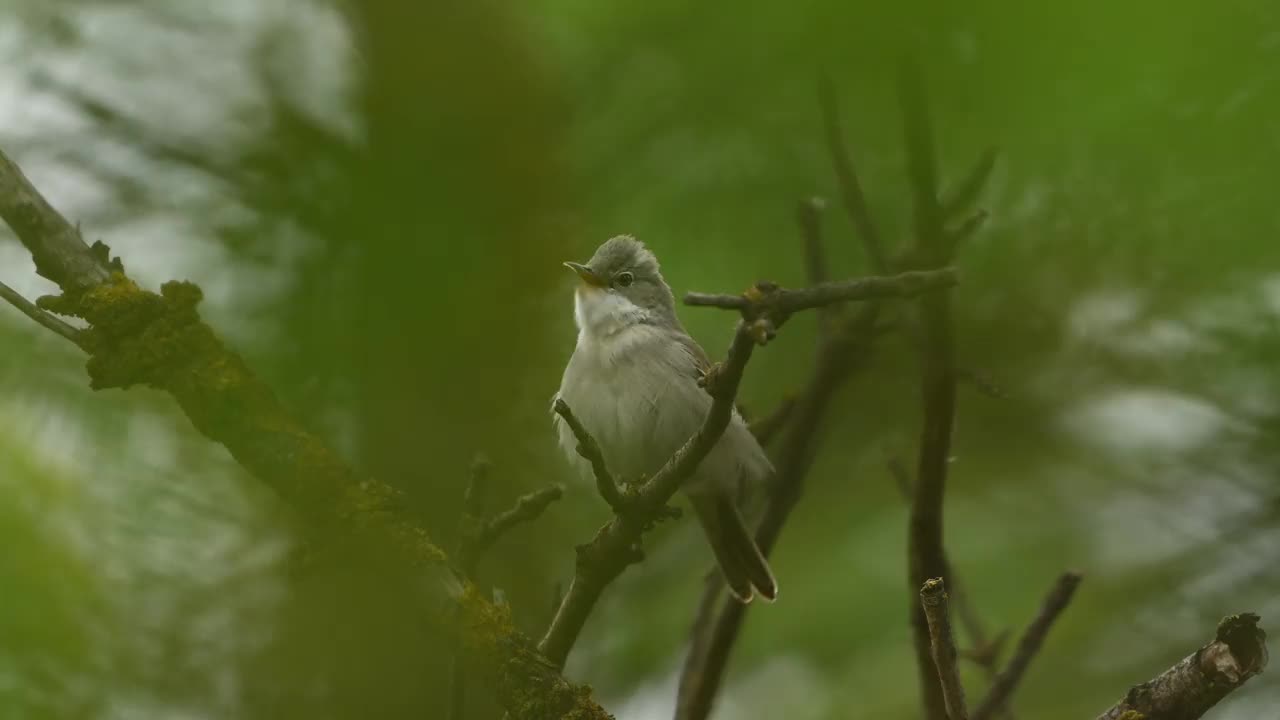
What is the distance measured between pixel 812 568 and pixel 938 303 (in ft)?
6.13

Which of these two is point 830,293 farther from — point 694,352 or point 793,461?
point 694,352

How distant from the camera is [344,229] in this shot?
6.23 feet

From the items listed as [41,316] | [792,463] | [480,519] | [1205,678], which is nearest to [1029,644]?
[1205,678]

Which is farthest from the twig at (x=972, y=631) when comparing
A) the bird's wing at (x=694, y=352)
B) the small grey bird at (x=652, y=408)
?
the bird's wing at (x=694, y=352)

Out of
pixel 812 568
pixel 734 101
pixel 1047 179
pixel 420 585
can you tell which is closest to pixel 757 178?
pixel 734 101

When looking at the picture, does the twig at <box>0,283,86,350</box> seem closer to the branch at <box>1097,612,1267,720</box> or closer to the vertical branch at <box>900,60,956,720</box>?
the vertical branch at <box>900,60,956,720</box>

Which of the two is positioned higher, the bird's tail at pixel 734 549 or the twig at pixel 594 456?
the bird's tail at pixel 734 549

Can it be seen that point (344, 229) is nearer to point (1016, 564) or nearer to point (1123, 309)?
point (1123, 309)

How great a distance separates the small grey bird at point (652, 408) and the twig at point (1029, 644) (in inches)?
47.6

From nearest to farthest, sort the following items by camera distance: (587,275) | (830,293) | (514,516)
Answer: (830,293)
(514,516)
(587,275)

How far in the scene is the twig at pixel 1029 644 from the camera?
281 centimetres

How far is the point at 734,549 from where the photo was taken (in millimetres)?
4570

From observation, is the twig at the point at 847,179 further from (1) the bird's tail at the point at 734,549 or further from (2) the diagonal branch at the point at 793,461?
(1) the bird's tail at the point at 734,549

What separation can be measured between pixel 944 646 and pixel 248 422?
4.47 feet
